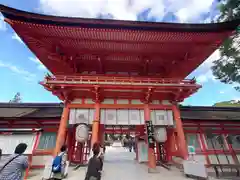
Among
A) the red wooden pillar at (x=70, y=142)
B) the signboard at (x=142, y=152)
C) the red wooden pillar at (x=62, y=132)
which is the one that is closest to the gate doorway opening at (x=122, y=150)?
the signboard at (x=142, y=152)

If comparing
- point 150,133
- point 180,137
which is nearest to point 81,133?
point 150,133

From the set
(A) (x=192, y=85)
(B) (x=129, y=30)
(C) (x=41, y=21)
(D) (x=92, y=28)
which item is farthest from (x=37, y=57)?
(A) (x=192, y=85)

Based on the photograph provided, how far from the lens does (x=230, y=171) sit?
28.1 ft

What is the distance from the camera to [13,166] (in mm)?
2674

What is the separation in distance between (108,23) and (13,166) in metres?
6.70

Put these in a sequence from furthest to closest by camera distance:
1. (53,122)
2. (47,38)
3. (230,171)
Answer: (53,122) → (230,171) → (47,38)

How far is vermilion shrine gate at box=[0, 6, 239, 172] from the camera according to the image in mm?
6961

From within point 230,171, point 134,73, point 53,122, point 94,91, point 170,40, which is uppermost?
point 170,40

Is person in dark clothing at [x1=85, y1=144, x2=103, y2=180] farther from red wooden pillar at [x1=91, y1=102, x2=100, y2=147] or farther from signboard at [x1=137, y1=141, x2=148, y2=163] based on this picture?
signboard at [x1=137, y1=141, x2=148, y2=163]

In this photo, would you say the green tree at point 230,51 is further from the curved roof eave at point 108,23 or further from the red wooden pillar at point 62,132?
the red wooden pillar at point 62,132

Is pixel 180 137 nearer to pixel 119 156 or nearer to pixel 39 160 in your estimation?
pixel 119 156

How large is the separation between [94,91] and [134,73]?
3.66 m

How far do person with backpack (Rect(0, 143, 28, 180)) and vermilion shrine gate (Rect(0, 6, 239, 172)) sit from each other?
15.5 feet

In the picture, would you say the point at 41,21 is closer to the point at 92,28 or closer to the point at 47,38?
the point at 47,38
